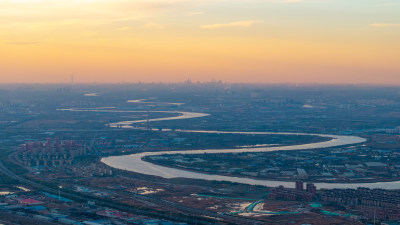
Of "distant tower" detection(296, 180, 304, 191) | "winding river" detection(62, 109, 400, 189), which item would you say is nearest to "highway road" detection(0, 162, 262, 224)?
"distant tower" detection(296, 180, 304, 191)

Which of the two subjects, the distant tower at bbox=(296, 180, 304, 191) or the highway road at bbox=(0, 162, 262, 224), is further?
the distant tower at bbox=(296, 180, 304, 191)

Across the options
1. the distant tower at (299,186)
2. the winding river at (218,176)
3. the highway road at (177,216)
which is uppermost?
the distant tower at (299,186)

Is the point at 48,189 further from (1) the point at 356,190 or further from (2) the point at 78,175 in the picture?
(1) the point at 356,190

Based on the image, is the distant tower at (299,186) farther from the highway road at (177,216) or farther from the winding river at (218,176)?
the highway road at (177,216)

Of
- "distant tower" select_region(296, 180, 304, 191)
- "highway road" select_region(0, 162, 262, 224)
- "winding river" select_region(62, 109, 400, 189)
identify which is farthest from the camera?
"winding river" select_region(62, 109, 400, 189)

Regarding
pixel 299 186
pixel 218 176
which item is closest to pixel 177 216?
pixel 299 186

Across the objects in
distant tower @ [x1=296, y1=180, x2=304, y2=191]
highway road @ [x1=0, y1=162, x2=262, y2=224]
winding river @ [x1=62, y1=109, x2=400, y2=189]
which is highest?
distant tower @ [x1=296, y1=180, x2=304, y2=191]

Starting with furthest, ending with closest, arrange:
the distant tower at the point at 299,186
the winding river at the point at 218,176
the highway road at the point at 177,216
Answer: the winding river at the point at 218,176, the distant tower at the point at 299,186, the highway road at the point at 177,216

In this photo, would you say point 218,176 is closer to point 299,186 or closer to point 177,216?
point 299,186

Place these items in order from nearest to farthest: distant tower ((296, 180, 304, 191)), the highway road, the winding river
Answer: the highway road < distant tower ((296, 180, 304, 191)) < the winding river

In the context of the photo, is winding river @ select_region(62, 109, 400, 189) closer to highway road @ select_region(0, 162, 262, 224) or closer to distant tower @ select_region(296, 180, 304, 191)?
distant tower @ select_region(296, 180, 304, 191)

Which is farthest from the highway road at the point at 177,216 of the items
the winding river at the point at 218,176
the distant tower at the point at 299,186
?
the winding river at the point at 218,176
